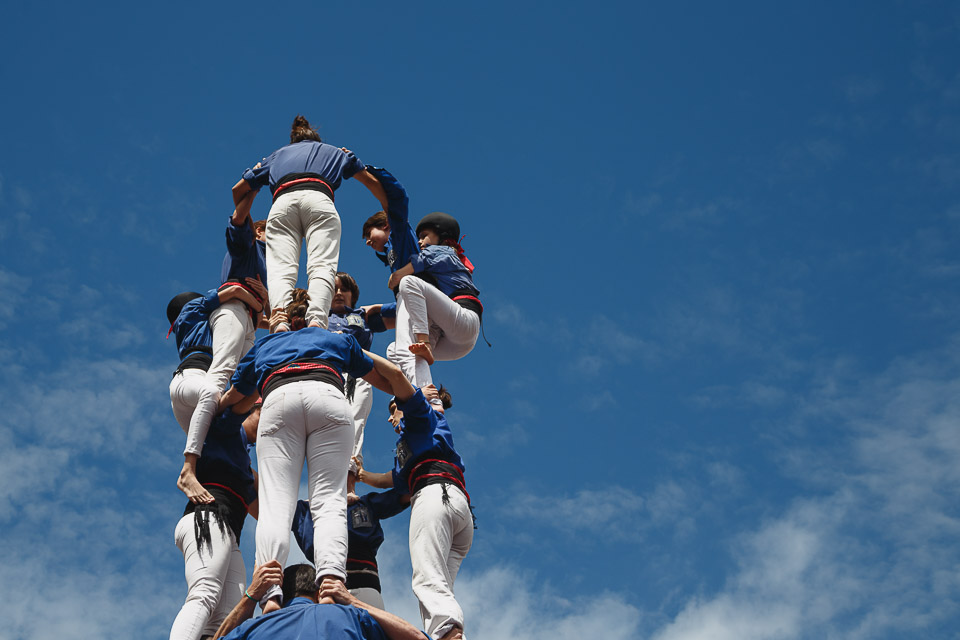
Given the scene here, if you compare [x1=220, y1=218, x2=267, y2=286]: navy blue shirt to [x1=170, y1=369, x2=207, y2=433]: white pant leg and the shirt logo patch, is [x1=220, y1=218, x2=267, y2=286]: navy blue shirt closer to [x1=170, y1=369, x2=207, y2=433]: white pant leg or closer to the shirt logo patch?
[x1=170, y1=369, x2=207, y2=433]: white pant leg

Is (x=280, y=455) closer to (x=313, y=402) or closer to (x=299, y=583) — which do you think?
(x=313, y=402)

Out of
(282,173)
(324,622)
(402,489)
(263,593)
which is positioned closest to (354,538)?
(402,489)

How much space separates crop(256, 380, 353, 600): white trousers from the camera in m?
9.21

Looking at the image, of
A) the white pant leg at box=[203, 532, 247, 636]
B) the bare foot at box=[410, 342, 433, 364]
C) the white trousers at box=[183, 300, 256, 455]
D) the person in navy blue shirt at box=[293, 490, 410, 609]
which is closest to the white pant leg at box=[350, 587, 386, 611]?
the person in navy blue shirt at box=[293, 490, 410, 609]

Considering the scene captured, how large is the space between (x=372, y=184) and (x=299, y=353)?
4.08 meters

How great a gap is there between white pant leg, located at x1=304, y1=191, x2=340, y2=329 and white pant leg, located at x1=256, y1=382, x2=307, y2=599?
2.41m

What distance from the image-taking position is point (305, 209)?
1281 centimetres

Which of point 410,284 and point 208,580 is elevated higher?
point 410,284

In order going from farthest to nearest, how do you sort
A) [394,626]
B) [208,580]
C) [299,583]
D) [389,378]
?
1. [389,378]
2. [208,580]
3. [299,583]
4. [394,626]

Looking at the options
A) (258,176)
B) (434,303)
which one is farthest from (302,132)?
(434,303)

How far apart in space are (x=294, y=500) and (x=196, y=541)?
5.26 ft

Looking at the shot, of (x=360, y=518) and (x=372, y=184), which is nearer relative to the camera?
(x=360, y=518)

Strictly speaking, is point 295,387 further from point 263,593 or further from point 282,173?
point 282,173

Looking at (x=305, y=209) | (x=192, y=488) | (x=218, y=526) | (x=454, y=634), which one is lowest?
(x=454, y=634)
